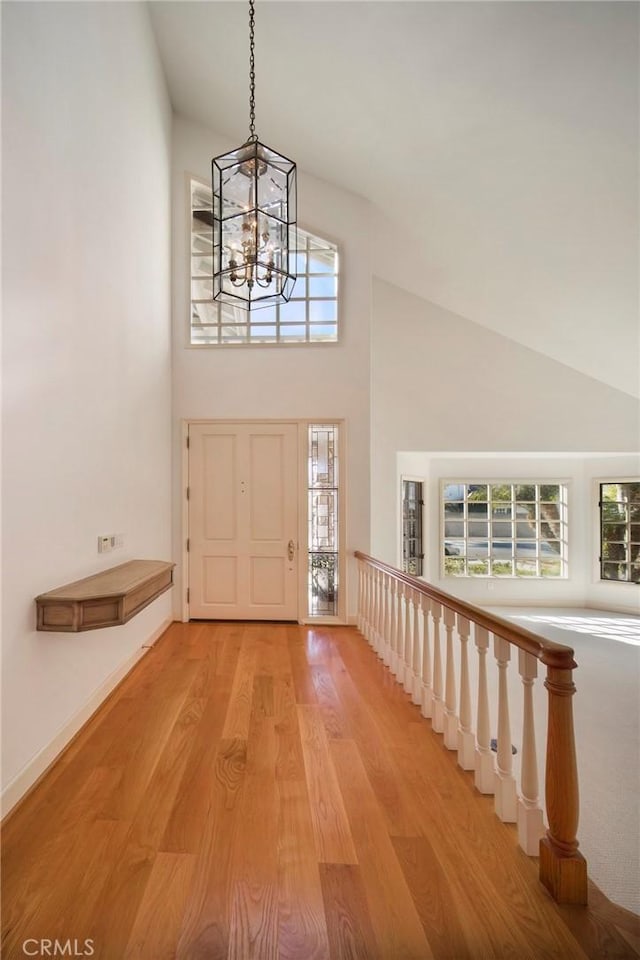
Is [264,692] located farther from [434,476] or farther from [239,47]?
[239,47]

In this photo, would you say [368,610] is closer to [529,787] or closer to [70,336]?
[529,787]

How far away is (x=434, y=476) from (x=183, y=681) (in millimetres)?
4536

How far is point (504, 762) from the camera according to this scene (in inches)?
67.1

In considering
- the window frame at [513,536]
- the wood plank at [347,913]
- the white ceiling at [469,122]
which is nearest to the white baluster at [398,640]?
the wood plank at [347,913]

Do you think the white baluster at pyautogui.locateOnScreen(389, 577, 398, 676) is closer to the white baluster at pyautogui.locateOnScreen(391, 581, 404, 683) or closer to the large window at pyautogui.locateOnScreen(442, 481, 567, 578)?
the white baluster at pyautogui.locateOnScreen(391, 581, 404, 683)

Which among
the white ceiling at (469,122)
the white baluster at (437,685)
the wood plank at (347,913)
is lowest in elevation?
the wood plank at (347,913)

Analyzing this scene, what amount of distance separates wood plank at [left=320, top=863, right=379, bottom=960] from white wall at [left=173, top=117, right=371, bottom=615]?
310cm

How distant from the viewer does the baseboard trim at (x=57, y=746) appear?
176 centimetres

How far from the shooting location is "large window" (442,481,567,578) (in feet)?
20.8

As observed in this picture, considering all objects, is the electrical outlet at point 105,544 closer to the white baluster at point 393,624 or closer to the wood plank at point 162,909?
the wood plank at point 162,909

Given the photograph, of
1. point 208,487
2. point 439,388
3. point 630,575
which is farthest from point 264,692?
point 630,575

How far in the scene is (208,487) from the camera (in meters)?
4.40

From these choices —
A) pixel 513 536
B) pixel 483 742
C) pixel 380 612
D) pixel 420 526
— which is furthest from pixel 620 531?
pixel 483 742

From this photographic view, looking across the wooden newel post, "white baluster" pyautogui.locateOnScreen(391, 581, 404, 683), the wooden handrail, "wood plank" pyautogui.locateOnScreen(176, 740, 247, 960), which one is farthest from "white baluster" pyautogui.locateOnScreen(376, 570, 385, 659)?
the wooden newel post
